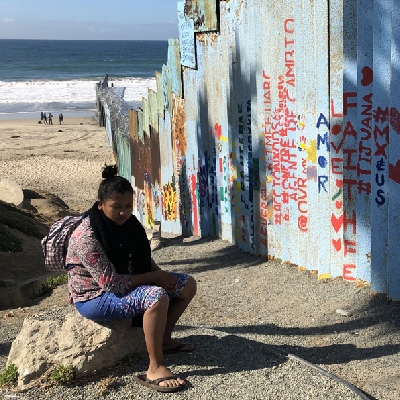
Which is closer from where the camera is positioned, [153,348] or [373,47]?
[153,348]

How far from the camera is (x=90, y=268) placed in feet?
13.4

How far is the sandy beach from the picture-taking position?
17328mm

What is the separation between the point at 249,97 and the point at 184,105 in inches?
70.2

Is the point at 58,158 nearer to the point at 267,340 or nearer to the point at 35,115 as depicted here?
the point at 267,340

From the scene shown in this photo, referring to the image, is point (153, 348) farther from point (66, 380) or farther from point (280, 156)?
point (280, 156)

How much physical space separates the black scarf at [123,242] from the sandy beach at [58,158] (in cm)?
1087

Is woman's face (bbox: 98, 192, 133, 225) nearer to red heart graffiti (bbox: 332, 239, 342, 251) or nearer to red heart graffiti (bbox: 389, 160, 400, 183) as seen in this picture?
red heart graffiti (bbox: 389, 160, 400, 183)

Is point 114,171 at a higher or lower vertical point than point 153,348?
higher

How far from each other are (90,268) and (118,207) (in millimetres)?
395

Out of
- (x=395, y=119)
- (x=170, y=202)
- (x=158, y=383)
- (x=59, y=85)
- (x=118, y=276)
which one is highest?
(x=59, y=85)

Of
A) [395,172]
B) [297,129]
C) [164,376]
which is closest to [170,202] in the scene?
[297,129]

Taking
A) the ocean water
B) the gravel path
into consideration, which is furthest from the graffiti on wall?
the ocean water

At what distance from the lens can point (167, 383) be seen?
4070 millimetres

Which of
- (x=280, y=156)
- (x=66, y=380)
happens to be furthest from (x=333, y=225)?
(x=66, y=380)
